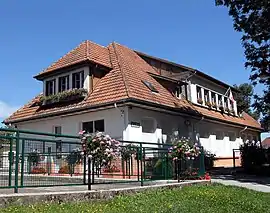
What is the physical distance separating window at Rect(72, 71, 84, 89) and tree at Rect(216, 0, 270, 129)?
29.5 feet

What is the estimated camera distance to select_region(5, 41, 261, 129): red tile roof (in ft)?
61.9

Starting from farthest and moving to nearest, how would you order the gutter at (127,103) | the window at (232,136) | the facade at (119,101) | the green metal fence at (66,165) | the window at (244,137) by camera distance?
the window at (244,137)
the window at (232,136)
the facade at (119,101)
the gutter at (127,103)
the green metal fence at (66,165)

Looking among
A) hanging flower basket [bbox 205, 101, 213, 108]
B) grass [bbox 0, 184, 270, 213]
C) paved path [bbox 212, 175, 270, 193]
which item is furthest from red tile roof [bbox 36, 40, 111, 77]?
grass [bbox 0, 184, 270, 213]

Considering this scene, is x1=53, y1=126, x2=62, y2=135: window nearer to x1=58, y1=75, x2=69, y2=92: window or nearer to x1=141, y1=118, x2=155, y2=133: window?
x1=58, y1=75, x2=69, y2=92: window

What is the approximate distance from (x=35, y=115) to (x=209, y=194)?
14.3 metres

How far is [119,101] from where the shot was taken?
17547 millimetres

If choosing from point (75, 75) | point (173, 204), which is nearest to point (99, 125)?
point (75, 75)

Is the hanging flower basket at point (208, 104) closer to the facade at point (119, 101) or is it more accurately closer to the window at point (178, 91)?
the facade at point (119, 101)

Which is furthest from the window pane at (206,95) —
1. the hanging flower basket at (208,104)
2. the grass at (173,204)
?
the grass at (173,204)

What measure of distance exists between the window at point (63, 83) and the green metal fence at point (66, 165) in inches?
388

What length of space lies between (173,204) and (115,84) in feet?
38.8

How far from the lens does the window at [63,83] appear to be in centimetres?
2170

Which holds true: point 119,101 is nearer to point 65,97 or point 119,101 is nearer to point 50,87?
point 65,97

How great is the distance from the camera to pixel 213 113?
28.4 metres
